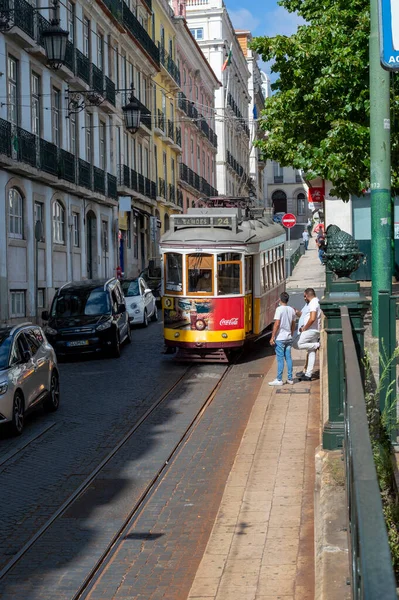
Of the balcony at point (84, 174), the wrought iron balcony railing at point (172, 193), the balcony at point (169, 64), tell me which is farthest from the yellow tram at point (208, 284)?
the balcony at point (169, 64)

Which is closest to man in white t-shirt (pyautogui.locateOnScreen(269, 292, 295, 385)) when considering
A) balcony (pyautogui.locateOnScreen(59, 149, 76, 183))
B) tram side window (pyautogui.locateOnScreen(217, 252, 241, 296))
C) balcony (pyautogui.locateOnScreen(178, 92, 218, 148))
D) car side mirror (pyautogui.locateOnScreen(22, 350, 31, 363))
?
tram side window (pyautogui.locateOnScreen(217, 252, 241, 296))

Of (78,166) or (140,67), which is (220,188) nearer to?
(140,67)

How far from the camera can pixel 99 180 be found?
122 ft

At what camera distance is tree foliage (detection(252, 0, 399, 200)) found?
62.4ft

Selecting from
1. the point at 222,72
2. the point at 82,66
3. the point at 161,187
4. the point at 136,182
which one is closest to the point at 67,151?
the point at 82,66

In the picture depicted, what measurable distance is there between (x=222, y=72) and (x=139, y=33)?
27071 mm

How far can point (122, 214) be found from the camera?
42.1m

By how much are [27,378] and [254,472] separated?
445cm

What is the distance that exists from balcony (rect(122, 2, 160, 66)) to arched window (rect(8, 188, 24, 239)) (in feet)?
50.4

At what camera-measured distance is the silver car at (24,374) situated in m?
13.0

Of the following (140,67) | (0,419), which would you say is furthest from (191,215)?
(140,67)

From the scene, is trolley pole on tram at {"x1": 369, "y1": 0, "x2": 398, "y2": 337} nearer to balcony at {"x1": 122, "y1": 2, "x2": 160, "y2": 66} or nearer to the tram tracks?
the tram tracks

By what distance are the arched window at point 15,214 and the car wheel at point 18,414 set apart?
49.3ft

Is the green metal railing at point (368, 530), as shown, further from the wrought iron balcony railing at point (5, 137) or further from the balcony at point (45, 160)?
the balcony at point (45, 160)
